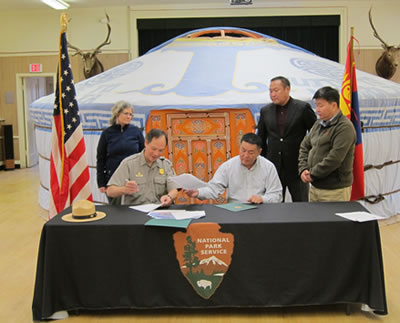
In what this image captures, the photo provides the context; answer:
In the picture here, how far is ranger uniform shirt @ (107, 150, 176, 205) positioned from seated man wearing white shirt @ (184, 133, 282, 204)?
0.73 ft

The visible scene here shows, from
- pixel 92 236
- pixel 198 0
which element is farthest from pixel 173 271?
pixel 198 0

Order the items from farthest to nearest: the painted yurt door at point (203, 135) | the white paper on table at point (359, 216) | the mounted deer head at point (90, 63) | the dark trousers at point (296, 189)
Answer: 1. the mounted deer head at point (90, 63)
2. the painted yurt door at point (203, 135)
3. the dark trousers at point (296, 189)
4. the white paper on table at point (359, 216)

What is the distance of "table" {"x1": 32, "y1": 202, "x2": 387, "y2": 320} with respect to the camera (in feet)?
8.25

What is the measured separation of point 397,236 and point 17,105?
727cm

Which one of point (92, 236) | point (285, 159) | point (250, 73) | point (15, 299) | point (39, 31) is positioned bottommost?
point (15, 299)

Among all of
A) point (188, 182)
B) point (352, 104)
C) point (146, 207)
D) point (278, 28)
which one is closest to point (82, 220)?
point (146, 207)

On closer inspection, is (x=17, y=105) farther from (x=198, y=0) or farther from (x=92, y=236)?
(x=92, y=236)

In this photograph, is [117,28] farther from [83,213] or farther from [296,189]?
[83,213]

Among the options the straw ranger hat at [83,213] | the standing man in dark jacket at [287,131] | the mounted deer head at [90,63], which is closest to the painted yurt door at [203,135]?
the standing man in dark jacket at [287,131]

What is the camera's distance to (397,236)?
434 centimetres

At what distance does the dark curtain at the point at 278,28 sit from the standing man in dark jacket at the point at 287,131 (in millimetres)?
5663

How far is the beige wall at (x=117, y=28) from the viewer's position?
8.77 metres

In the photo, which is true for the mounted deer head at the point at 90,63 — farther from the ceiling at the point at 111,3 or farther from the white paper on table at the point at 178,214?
the white paper on table at the point at 178,214

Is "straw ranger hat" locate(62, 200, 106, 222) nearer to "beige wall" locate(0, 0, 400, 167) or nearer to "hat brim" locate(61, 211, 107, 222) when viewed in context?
"hat brim" locate(61, 211, 107, 222)
